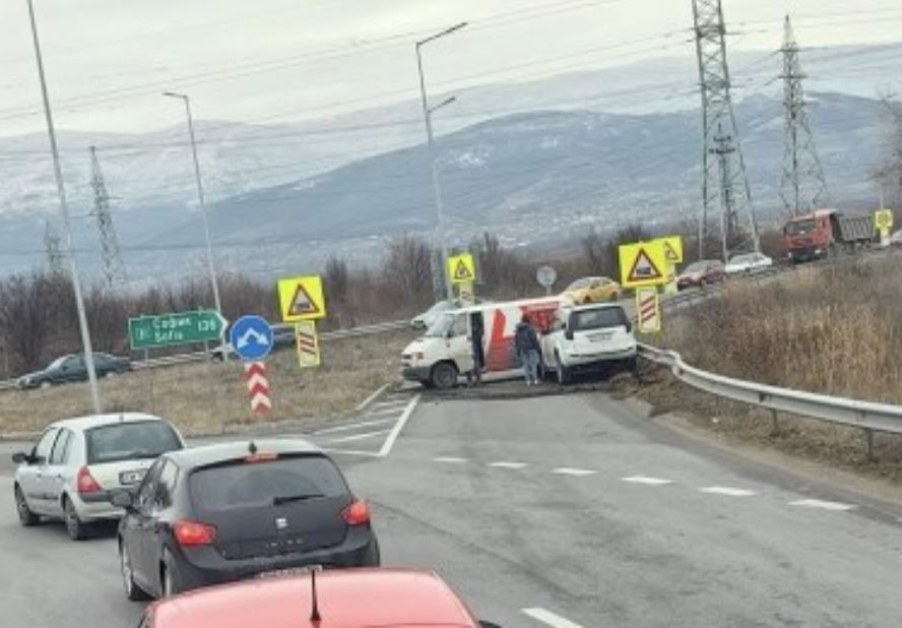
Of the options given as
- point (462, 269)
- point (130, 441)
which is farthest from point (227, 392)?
point (130, 441)

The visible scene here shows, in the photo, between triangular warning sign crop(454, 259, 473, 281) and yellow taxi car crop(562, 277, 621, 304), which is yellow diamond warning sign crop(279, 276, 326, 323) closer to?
triangular warning sign crop(454, 259, 473, 281)

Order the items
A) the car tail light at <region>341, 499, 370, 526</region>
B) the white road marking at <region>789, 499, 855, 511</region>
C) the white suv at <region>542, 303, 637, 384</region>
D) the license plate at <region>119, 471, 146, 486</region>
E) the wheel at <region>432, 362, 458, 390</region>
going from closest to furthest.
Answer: the car tail light at <region>341, 499, 370, 526</region> → the white road marking at <region>789, 499, 855, 511</region> → the license plate at <region>119, 471, 146, 486</region> → the white suv at <region>542, 303, 637, 384</region> → the wheel at <region>432, 362, 458, 390</region>

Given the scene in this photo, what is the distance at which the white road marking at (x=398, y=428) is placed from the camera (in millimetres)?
24622

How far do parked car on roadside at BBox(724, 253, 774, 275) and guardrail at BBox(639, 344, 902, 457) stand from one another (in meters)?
45.4

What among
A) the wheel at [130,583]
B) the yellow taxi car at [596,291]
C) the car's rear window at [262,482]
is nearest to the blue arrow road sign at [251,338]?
the wheel at [130,583]

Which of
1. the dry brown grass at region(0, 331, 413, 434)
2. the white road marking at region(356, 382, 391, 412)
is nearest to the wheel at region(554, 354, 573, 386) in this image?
the white road marking at region(356, 382, 391, 412)

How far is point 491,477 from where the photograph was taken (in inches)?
748

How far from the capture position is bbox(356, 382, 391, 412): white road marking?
3503 centimetres

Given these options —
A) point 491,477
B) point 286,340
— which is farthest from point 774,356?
point 286,340

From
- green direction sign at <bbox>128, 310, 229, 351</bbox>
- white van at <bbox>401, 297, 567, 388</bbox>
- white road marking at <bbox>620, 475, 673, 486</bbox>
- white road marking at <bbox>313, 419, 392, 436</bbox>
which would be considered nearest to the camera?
white road marking at <bbox>620, 475, 673, 486</bbox>

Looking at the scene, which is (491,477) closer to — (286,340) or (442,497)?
(442,497)

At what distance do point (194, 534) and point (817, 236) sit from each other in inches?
2919

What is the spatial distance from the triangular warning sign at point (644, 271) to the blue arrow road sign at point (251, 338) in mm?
9858

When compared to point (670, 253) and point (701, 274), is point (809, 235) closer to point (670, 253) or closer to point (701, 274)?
point (701, 274)
